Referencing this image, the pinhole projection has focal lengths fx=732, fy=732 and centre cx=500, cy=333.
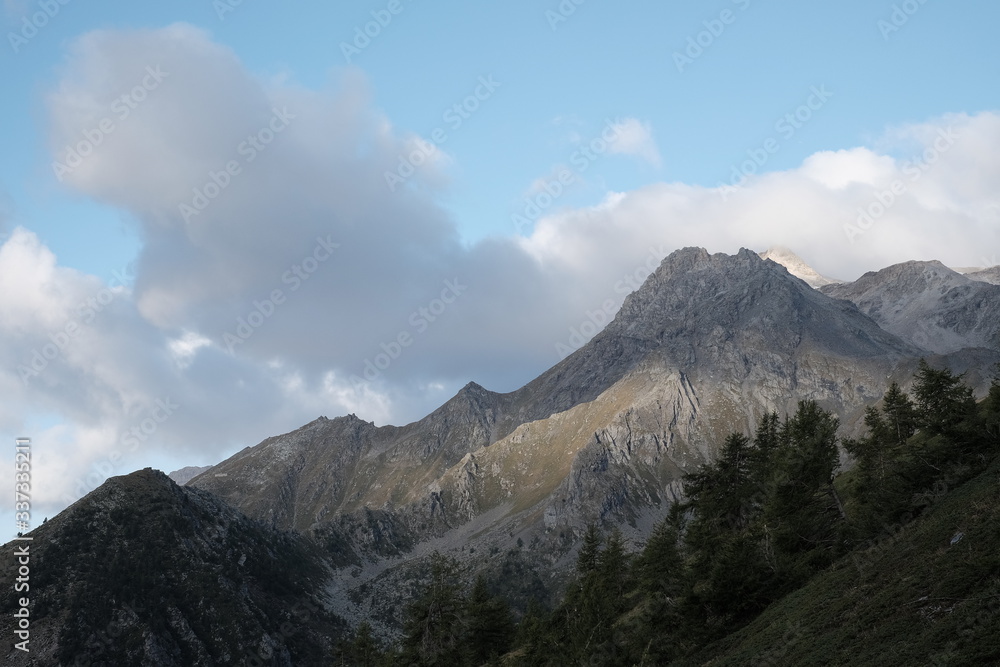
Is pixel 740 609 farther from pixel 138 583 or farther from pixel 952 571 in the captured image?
pixel 138 583

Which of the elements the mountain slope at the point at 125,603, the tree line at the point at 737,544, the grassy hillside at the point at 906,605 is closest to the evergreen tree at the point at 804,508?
the tree line at the point at 737,544

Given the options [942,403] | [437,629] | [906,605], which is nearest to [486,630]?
[437,629]

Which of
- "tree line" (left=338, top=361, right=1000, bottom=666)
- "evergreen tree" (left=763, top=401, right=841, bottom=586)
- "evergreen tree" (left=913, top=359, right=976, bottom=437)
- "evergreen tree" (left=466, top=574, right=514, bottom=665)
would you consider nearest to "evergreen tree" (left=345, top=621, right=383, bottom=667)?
"tree line" (left=338, top=361, right=1000, bottom=666)

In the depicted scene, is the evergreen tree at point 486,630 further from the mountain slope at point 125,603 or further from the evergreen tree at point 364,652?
the mountain slope at point 125,603

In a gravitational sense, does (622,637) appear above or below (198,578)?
below

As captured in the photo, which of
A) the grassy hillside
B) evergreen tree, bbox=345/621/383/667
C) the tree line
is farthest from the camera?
evergreen tree, bbox=345/621/383/667

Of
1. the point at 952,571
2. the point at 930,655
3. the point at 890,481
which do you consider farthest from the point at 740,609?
the point at 930,655

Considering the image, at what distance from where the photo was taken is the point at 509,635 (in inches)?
2985

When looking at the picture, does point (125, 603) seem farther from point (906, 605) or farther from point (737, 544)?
point (906, 605)

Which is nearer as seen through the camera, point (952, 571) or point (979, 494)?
point (952, 571)

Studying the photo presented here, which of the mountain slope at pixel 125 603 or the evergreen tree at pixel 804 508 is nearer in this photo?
the evergreen tree at pixel 804 508

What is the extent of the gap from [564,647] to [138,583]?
6090 inches

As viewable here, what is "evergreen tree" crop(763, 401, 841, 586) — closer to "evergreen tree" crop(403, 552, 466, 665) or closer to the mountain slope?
"evergreen tree" crop(403, 552, 466, 665)

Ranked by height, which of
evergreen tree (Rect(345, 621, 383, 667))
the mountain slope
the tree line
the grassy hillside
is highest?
the mountain slope
